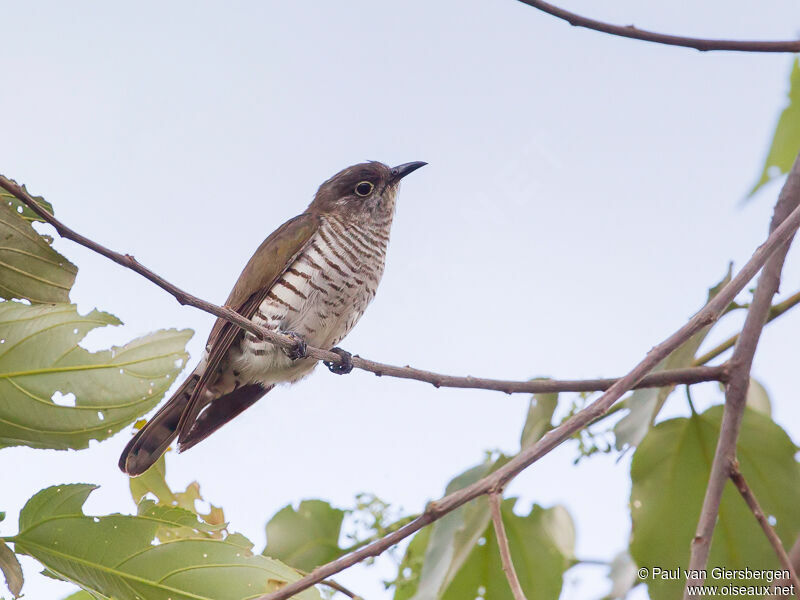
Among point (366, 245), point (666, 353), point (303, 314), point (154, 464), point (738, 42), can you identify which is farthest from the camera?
point (366, 245)

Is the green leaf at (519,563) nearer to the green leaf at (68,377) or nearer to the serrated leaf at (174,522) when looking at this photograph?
the serrated leaf at (174,522)

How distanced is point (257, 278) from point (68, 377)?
1.48 m

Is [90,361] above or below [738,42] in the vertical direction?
below

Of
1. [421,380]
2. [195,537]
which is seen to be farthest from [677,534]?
[195,537]

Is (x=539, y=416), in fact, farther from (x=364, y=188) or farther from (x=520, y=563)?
(x=364, y=188)

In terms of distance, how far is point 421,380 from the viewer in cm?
204

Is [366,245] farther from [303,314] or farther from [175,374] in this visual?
[175,374]

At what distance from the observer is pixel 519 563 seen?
8.50ft

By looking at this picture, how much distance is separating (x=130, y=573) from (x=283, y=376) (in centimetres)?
153

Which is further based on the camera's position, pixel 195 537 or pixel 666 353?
pixel 195 537

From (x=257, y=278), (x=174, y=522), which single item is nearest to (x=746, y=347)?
(x=174, y=522)

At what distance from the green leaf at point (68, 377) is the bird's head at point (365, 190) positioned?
6.49ft

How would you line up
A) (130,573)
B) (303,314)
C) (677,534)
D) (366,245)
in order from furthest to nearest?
(366,245), (303,314), (677,534), (130,573)

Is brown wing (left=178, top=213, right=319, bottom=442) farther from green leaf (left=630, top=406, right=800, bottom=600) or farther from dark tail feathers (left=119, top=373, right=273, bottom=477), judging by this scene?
green leaf (left=630, top=406, right=800, bottom=600)
